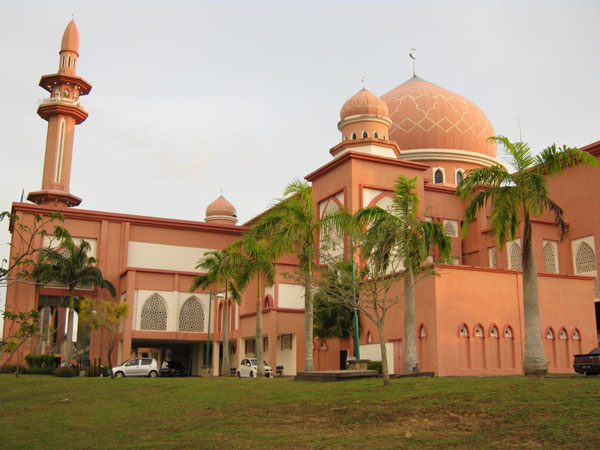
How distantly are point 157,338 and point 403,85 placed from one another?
93.8ft

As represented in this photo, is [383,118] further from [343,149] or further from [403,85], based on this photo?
[403,85]

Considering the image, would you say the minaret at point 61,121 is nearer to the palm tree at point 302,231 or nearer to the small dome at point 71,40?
the small dome at point 71,40

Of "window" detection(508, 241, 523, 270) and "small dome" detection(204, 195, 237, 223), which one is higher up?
"small dome" detection(204, 195, 237, 223)

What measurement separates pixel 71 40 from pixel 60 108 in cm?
659

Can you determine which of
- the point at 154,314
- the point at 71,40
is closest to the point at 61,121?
the point at 71,40

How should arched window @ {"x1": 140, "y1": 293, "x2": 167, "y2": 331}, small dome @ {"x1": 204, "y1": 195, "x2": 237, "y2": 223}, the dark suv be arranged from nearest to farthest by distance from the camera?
1. the dark suv
2. arched window @ {"x1": 140, "y1": 293, "x2": 167, "y2": 331}
3. small dome @ {"x1": 204, "y1": 195, "x2": 237, "y2": 223}

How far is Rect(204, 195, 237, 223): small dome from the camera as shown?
6094 centimetres

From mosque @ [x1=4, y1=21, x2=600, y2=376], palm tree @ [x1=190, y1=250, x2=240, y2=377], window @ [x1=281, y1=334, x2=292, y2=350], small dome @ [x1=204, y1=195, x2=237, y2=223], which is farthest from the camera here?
small dome @ [x1=204, y1=195, x2=237, y2=223]

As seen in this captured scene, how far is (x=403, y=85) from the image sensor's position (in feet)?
179

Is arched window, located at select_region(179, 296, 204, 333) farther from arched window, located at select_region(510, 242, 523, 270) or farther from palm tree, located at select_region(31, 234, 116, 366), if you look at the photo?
arched window, located at select_region(510, 242, 523, 270)

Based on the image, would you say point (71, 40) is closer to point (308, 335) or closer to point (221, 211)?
point (221, 211)

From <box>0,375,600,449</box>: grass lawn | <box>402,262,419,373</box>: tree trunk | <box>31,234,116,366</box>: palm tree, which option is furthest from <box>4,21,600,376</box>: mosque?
<box>0,375,600,449</box>: grass lawn

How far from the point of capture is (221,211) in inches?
2406

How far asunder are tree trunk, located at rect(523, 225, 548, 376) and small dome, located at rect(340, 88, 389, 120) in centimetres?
2682
